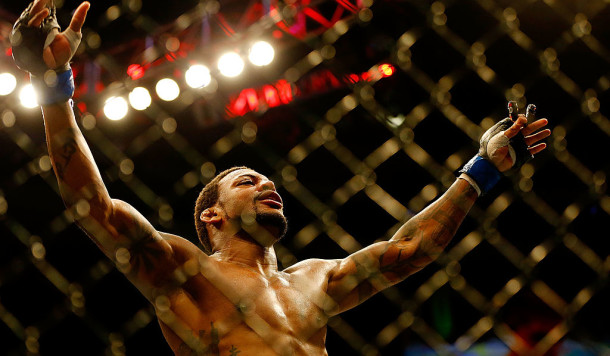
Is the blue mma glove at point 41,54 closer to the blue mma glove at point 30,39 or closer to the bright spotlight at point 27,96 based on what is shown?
the blue mma glove at point 30,39

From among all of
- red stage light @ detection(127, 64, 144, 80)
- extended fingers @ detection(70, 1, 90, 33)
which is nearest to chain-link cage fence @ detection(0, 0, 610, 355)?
red stage light @ detection(127, 64, 144, 80)

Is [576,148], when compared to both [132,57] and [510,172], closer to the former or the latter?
[510,172]

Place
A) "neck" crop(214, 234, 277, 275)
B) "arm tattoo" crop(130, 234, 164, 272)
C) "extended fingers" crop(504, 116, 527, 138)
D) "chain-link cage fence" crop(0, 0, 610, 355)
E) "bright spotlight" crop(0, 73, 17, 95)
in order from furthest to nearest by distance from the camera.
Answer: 1. "chain-link cage fence" crop(0, 0, 610, 355)
2. "bright spotlight" crop(0, 73, 17, 95)
3. "neck" crop(214, 234, 277, 275)
4. "extended fingers" crop(504, 116, 527, 138)
5. "arm tattoo" crop(130, 234, 164, 272)

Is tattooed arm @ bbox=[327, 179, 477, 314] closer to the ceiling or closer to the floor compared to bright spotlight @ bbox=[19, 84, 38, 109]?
closer to the floor

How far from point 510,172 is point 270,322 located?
0.95 meters

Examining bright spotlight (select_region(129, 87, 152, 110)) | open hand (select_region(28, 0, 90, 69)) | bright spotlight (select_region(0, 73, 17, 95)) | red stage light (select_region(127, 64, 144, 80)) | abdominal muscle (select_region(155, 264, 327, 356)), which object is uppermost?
bright spotlight (select_region(0, 73, 17, 95))

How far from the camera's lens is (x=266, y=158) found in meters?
3.75

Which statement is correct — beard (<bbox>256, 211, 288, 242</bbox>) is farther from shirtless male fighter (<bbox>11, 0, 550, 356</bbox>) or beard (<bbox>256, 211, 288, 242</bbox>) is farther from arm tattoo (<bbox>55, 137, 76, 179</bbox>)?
arm tattoo (<bbox>55, 137, 76, 179</bbox>)

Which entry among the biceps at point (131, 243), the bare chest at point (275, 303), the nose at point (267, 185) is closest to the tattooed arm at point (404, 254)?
the bare chest at point (275, 303)

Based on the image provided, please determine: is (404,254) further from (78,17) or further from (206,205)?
(78,17)

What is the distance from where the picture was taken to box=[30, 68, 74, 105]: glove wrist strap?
1525mm

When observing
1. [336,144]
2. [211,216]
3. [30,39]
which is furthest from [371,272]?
[30,39]

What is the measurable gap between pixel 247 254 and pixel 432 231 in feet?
2.10

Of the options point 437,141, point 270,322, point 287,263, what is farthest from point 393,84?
point 270,322
